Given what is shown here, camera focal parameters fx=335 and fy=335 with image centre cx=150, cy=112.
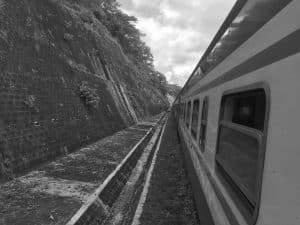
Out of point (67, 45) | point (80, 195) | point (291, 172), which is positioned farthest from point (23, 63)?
point (291, 172)

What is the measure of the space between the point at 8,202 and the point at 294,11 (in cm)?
575

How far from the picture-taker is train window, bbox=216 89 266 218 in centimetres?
257

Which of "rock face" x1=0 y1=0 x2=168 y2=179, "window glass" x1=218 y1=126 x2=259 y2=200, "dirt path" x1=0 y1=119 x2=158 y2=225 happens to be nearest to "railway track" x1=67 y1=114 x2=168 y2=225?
"dirt path" x1=0 y1=119 x2=158 y2=225

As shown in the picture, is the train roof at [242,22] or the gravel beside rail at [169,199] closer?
the train roof at [242,22]

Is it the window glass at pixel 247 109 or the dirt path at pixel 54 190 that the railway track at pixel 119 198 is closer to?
the dirt path at pixel 54 190

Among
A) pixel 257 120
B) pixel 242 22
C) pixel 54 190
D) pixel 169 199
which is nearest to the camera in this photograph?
pixel 257 120

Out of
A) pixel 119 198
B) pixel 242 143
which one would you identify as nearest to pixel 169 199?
pixel 119 198

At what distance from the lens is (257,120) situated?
2.90 meters

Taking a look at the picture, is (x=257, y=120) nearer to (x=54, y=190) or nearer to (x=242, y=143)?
(x=242, y=143)

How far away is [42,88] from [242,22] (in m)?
8.05

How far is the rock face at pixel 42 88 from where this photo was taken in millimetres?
8164

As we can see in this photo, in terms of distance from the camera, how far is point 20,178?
25.2 ft

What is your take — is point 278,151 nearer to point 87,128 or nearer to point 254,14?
point 254,14

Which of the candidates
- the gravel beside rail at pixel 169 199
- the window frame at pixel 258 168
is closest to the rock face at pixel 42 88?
the gravel beside rail at pixel 169 199
